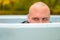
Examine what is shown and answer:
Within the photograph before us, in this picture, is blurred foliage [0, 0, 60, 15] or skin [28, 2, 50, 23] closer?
skin [28, 2, 50, 23]

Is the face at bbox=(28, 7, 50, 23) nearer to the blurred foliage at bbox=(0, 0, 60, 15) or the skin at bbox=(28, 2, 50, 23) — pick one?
the skin at bbox=(28, 2, 50, 23)

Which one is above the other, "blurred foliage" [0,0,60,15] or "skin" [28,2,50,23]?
"skin" [28,2,50,23]

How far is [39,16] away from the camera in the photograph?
3.33 ft

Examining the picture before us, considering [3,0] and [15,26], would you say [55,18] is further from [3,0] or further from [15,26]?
[3,0]

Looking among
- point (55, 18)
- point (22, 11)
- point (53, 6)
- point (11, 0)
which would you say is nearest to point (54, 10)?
point (53, 6)

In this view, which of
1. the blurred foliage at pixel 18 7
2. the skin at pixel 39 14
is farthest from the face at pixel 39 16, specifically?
the blurred foliage at pixel 18 7

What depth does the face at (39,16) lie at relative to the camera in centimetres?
101

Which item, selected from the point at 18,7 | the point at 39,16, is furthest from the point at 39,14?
the point at 18,7

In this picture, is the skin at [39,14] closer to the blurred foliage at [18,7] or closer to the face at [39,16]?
the face at [39,16]

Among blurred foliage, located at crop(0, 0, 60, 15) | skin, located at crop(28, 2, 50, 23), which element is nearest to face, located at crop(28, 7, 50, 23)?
skin, located at crop(28, 2, 50, 23)

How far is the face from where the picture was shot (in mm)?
1007

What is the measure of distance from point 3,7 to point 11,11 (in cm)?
11

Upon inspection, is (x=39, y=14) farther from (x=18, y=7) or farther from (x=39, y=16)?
(x=18, y=7)

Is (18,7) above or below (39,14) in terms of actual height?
below
